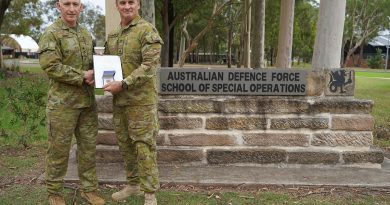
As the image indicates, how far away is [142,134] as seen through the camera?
3930 mm

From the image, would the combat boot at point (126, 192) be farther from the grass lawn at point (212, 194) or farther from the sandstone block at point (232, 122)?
the sandstone block at point (232, 122)

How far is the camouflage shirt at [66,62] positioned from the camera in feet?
12.2

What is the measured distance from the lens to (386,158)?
610 cm

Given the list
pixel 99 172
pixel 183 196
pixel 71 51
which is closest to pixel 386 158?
pixel 183 196

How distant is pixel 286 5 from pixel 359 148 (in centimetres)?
771

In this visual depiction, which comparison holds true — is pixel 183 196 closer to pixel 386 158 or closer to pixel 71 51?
pixel 71 51

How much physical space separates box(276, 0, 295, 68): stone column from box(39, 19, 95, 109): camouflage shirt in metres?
9.35

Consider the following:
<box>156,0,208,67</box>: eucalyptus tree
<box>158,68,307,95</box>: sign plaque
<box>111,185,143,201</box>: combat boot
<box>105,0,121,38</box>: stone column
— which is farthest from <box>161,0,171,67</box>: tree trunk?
<box>111,185,143,201</box>: combat boot

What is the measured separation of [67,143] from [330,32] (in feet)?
13.8

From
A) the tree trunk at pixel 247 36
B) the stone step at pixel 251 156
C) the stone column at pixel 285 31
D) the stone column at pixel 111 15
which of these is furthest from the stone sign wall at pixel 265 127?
the tree trunk at pixel 247 36

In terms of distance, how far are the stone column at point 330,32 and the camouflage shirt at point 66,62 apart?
370 centimetres

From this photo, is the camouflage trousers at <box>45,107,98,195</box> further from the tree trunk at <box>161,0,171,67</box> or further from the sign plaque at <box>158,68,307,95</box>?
the tree trunk at <box>161,0,171,67</box>

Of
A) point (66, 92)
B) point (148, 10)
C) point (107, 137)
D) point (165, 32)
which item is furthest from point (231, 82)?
point (165, 32)

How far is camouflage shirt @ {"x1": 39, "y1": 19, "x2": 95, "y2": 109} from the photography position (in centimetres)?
372
